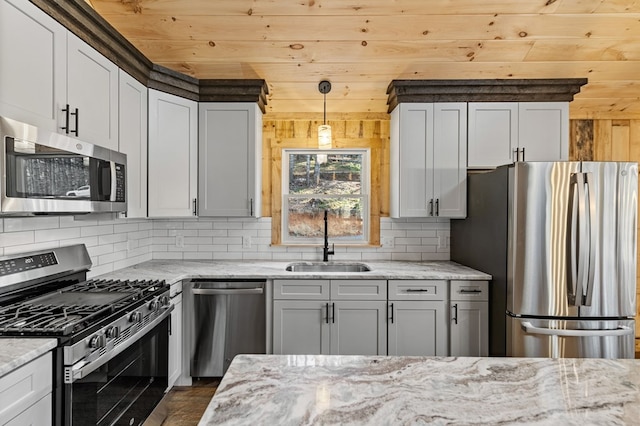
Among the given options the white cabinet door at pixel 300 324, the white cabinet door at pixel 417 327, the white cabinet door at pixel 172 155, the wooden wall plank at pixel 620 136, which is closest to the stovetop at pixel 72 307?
the white cabinet door at pixel 172 155

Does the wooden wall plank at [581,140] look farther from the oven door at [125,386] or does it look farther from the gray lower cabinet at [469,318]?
the oven door at [125,386]

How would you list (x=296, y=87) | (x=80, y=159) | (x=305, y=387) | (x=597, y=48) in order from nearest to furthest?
(x=305, y=387), (x=80, y=159), (x=597, y=48), (x=296, y=87)

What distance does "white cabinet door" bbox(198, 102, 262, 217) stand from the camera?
322cm

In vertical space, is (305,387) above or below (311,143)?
below

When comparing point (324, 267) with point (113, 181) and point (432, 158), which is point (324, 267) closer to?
point (432, 158)

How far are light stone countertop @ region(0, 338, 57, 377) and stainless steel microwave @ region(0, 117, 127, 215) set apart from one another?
0.48 meters

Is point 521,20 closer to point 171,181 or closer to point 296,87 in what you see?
point 296,87

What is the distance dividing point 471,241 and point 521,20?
160cm

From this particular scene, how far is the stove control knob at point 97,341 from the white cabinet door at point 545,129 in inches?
122

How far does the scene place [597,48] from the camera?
2.74m

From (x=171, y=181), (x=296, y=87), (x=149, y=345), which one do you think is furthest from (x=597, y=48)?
(x=149, y=345)

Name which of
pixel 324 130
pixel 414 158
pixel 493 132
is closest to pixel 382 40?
pixel 324 130

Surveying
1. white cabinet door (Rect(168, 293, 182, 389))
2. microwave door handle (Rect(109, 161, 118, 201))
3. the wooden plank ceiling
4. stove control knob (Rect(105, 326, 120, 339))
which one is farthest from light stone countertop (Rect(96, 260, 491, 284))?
the wooden plank ceiling

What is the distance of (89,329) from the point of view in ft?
5.22
